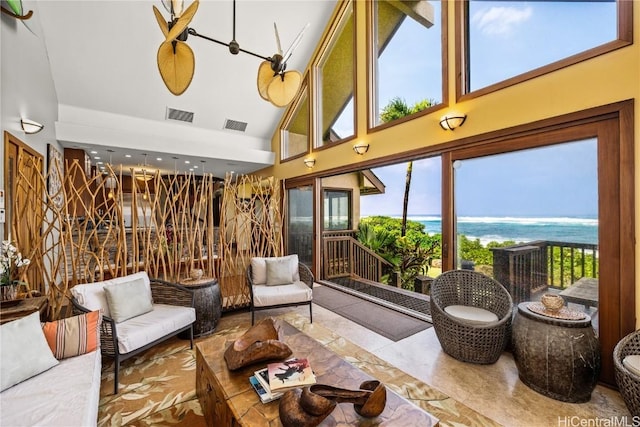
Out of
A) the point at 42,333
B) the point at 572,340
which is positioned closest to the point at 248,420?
the point at 42,333

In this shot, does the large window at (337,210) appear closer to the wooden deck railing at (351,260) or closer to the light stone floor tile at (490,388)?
the wooden deck railing at (351,260)

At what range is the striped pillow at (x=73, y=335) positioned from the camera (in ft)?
6.19

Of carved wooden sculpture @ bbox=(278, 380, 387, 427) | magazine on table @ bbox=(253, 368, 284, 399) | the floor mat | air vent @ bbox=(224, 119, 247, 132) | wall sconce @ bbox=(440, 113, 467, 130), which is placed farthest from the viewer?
air vent @ bbox=(224, 119, 247, 132)

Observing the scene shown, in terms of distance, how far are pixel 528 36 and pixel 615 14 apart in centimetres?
67

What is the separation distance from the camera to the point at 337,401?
139 cm

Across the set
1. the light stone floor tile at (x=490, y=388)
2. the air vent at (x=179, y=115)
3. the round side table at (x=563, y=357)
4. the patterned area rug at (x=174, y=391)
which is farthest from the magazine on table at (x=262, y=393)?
the air vent at (x=179, y=115)

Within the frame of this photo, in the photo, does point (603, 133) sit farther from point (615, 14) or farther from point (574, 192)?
point (615, 14)

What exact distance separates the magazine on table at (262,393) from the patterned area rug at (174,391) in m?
0.65

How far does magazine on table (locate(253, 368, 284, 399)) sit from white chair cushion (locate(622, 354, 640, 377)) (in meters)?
2.18

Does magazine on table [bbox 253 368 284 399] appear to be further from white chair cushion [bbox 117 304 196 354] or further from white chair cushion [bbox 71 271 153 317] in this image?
white chair cushion [bbox 71 271 153 317]

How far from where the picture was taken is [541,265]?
110 inches

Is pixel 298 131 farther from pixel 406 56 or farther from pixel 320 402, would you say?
pixel 320 402

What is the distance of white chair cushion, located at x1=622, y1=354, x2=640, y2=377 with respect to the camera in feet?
5.69

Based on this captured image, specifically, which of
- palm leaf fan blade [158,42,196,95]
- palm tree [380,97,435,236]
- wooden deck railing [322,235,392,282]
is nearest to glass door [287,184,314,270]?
wooden deck railing [322,235,392,282]
